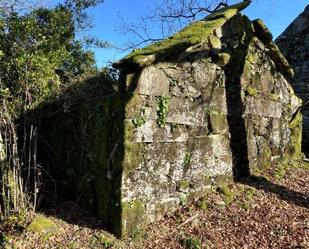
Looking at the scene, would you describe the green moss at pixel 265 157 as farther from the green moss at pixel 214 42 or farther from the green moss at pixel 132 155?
the green moss at pixel 132 155

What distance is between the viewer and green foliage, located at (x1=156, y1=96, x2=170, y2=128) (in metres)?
5.53

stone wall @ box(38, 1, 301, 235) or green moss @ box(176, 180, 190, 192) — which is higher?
stone wall @ box(38, 1, 301, 235)

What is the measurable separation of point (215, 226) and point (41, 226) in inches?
96.2

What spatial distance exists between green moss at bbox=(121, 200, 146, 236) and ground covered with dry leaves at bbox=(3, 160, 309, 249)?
11 cm

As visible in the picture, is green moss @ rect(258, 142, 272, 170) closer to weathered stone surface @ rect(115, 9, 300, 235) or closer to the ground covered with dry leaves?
weathered stone surface @ rect(115, 9, 300, 235)

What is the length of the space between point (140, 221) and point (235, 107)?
2938mm

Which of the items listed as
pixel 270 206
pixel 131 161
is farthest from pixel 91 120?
pixel 270 206

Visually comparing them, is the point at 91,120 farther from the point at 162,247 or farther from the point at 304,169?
the point at 304,169

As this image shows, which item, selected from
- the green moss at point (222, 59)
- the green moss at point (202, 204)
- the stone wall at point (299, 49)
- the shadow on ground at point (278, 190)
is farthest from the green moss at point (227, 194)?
the stone wall at point (299, 49)

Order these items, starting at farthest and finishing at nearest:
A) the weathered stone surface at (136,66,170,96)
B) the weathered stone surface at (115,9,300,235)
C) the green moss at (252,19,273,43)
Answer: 1. the green moss at (252,19,273,43)
2. the weathered stone surface at (115,9,300,235)
3. the weathered stone surface at (136,66,170,96)

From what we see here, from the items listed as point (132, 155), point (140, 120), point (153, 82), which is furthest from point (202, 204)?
point (153, 82)

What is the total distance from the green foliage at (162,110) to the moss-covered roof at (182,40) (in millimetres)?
576

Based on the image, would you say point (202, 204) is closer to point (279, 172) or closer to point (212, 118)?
point (212, 118)

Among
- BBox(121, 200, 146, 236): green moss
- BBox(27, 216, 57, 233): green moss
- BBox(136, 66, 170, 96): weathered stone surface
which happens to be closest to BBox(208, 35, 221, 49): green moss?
BBox(136, 66, 170, 96): weathered stone surface
